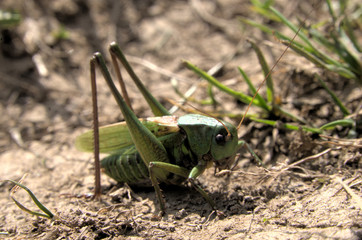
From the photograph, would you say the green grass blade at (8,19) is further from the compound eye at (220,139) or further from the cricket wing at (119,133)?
the compound eye at (220,139)

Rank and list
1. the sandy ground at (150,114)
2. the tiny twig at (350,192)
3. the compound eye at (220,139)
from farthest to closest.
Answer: the compound eye at (220,139) < the sandy ground at (150,114) < the tiny twig at (350,192)

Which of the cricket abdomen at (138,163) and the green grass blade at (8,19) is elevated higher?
the green grass blade at (8,19)

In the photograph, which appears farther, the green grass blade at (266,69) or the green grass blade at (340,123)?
the green grass blade at (266,69)

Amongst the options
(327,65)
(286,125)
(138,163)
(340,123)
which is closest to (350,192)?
(340,123)

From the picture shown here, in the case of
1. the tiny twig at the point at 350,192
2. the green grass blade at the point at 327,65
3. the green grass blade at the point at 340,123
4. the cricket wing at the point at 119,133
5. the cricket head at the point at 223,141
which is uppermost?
the green grass blade at the point at 327,65

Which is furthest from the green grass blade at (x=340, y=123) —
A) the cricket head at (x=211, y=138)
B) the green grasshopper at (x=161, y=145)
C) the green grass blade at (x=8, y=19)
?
the green grass blade at (x=8, y=19)

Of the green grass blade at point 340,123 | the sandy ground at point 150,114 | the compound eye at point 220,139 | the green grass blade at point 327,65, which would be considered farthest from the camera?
the green grass blade at point 327,65

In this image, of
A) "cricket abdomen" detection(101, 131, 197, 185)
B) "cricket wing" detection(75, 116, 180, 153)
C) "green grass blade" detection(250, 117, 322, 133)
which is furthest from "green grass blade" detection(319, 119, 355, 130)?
"cricket wing" detection(75, 116, 180, 153)
